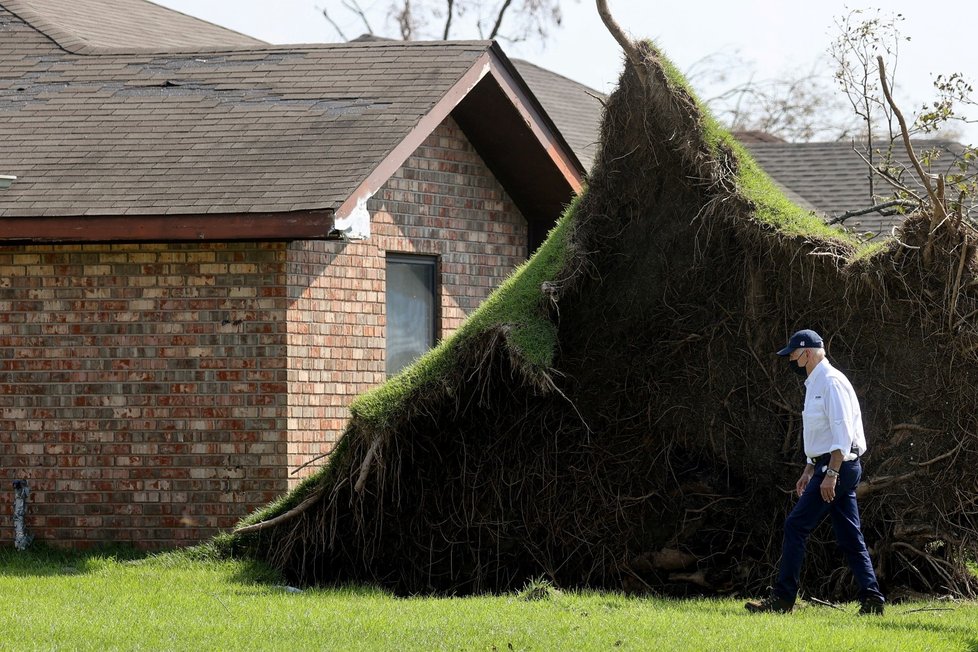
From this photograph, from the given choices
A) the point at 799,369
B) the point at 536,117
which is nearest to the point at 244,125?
the point at 536,117

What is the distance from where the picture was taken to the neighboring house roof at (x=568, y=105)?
61.0ft

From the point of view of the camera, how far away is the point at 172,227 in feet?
35.1

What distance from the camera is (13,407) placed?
11.7 meters

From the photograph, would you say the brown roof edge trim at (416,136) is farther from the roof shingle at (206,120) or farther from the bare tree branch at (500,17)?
the bare tree branch at (500,17)

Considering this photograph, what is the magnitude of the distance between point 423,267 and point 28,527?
4446 millimetres

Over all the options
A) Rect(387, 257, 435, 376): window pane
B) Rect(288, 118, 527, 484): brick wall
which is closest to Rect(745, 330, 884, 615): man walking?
Rect(288, 118, 527, 484): brick wall

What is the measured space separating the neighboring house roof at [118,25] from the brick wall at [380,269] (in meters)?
3.73

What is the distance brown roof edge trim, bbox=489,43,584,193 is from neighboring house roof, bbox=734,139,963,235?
703 centimetres

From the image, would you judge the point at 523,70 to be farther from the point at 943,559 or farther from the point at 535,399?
the point at 943,559

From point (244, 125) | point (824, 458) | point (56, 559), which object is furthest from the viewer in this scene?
point (244, 125)

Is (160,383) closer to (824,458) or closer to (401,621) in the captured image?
(401,621)

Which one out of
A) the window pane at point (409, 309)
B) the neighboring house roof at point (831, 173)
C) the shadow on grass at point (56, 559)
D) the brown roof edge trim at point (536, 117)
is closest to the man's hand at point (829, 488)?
the brown roof edge trim at point (536, 117)

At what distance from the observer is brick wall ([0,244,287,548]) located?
37.2ft

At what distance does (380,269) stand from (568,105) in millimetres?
9032
